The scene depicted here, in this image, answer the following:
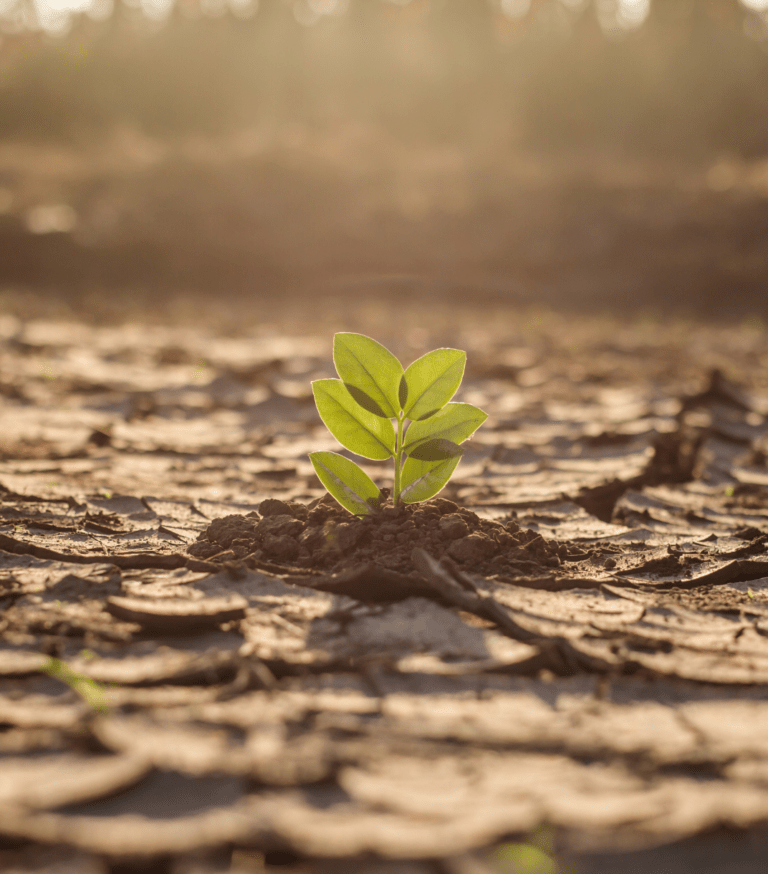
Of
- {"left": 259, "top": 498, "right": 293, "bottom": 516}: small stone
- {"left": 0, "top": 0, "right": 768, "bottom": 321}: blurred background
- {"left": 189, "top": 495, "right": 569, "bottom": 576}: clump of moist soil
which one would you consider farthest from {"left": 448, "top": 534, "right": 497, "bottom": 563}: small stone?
{"left": 0, "top": 0, "right": 768, "bottom": 321}: blurred background

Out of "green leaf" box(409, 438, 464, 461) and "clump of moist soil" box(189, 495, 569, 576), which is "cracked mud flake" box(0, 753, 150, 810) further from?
"green leaf" box(409, 438, 464, 461)

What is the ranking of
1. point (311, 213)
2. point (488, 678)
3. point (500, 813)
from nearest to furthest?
1. point (500, 813)
2. point (488, 678)
3. point (311, 213)

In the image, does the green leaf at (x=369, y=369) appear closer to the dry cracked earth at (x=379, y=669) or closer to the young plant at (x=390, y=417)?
the young plant at (x=390, y=417)

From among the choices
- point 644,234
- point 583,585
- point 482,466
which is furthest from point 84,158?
point 583,585

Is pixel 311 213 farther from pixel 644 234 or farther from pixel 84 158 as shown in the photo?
pixel 84 158

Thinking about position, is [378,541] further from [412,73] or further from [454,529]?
[412,73]

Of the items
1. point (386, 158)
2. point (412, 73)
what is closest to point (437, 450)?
point (386, 158)
